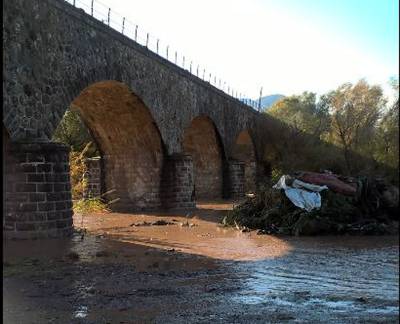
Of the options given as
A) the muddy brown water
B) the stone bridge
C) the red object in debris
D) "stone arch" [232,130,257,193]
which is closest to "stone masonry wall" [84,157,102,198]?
the stone bridge

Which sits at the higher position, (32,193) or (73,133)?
(73,133)

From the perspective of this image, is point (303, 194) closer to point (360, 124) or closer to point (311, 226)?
point (311, 226)

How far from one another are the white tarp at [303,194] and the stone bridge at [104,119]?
4.89 m

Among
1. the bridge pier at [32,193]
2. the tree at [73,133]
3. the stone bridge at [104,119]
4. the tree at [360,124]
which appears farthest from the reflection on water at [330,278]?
the tree at [73,133]

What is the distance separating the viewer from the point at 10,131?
11.9 meters

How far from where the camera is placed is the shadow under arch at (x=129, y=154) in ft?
65.3

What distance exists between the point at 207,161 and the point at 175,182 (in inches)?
344

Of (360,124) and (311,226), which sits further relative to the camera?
(311,226)

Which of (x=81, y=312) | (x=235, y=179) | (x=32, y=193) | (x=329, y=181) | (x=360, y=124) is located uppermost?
(x=360, y=124)

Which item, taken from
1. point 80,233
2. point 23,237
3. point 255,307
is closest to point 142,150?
point 80,233

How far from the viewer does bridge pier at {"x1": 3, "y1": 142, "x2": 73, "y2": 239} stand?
1147 cm

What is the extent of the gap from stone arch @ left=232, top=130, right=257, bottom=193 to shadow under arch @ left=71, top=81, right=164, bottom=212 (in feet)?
37.7

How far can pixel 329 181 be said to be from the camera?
1112 cm

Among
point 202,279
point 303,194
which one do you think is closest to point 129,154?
point 303,194
